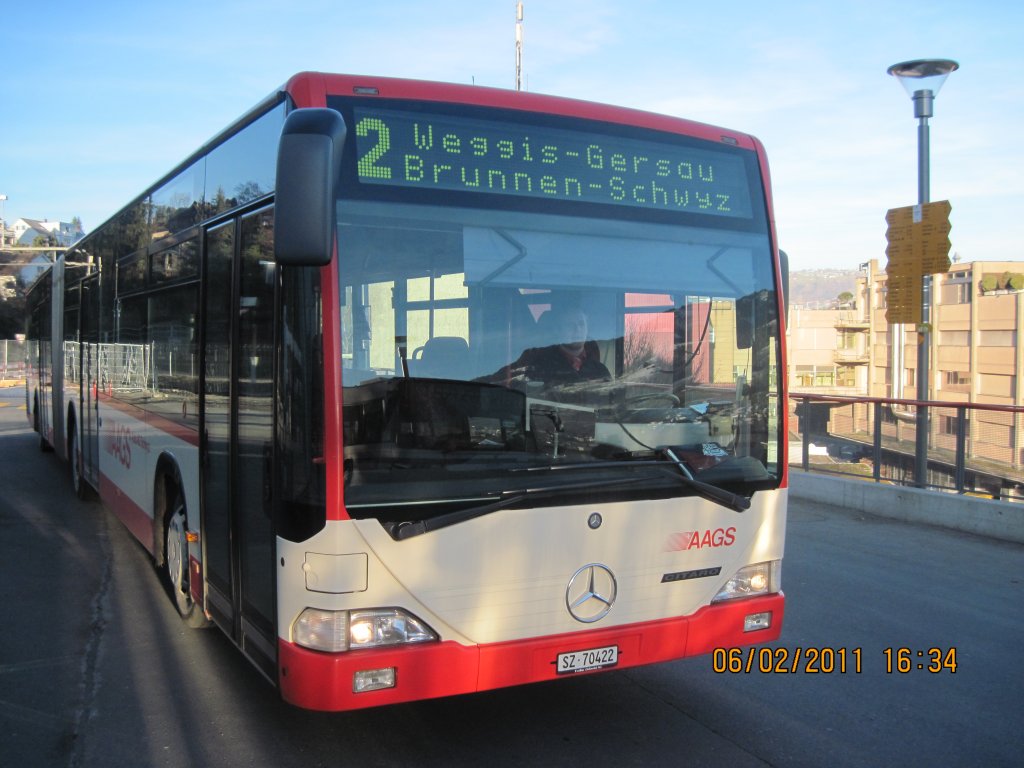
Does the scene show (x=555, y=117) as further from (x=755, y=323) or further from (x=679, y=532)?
(x=679, y=532)

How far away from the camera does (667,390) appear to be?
4.48 meters

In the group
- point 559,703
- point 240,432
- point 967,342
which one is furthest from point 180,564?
point 967,342

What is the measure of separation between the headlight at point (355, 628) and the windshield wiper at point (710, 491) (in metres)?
1.39

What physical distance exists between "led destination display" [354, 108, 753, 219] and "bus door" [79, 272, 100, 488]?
6.54m

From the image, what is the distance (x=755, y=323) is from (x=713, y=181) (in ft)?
2.45

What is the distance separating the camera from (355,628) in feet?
12.3

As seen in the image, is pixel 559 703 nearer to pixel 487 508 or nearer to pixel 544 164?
pixel 487 508

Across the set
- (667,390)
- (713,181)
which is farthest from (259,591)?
(713,181)

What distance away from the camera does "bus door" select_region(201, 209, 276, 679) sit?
163 inches

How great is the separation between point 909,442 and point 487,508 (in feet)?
28.4

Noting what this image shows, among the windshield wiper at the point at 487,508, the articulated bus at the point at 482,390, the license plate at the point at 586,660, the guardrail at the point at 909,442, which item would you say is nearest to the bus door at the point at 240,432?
the articulated bus at the point at 482,390

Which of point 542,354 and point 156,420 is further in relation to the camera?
point 156,420

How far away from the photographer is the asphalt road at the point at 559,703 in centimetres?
441
